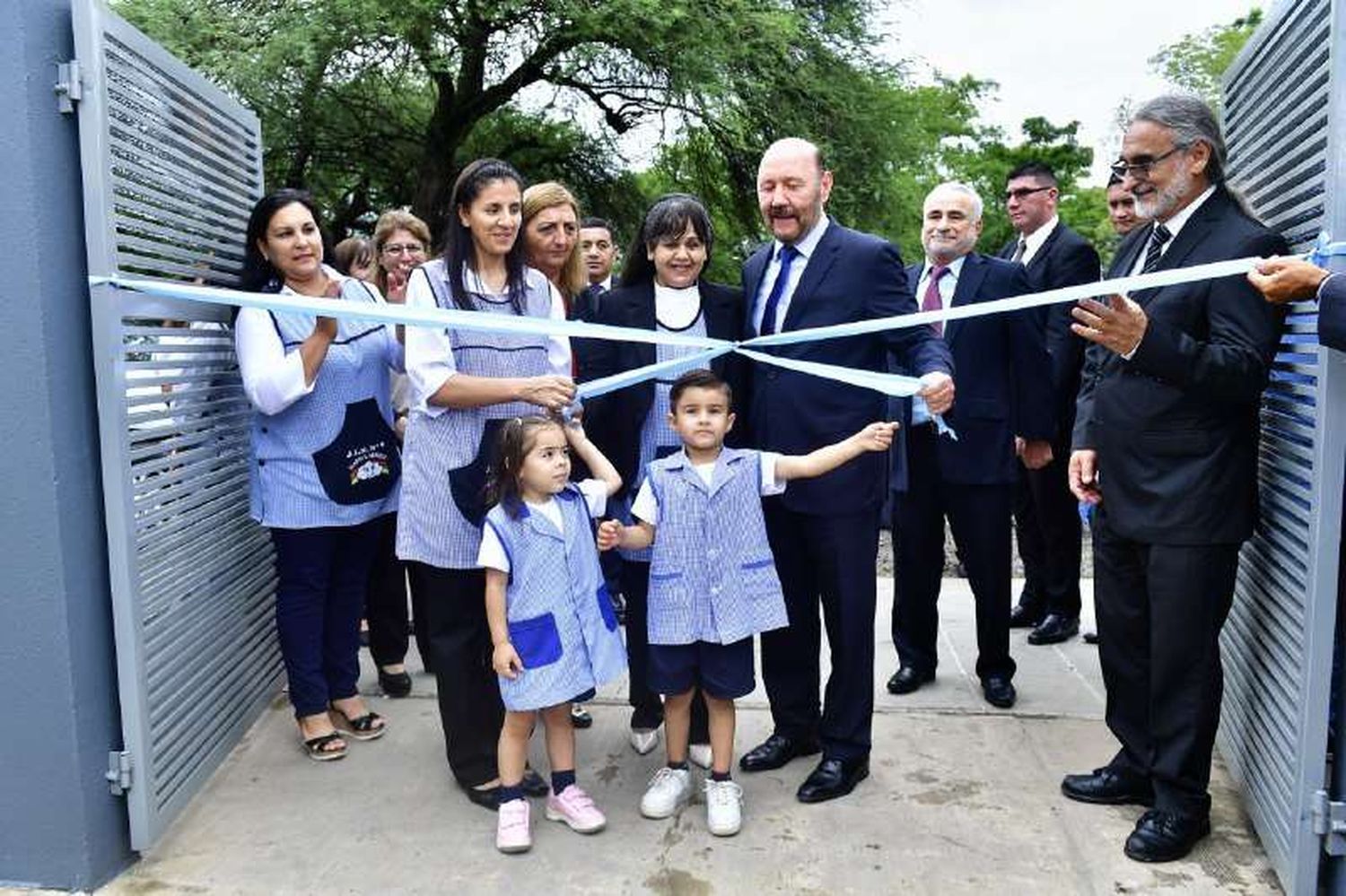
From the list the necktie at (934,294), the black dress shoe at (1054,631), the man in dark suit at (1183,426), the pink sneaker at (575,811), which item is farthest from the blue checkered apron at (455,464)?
the black dress shoe at (1054,631)

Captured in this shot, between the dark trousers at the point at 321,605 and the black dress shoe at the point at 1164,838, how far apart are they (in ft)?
8.83

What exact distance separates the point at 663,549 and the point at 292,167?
13.3m

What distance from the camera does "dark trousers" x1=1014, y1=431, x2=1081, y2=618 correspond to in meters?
5.19

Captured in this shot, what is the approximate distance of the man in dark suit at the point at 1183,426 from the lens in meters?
2.87

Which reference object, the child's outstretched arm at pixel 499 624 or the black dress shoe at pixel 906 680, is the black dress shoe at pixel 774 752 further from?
the child's outstretched arm at pixel 499 624

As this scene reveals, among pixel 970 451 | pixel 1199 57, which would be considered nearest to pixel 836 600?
pixel 970 451

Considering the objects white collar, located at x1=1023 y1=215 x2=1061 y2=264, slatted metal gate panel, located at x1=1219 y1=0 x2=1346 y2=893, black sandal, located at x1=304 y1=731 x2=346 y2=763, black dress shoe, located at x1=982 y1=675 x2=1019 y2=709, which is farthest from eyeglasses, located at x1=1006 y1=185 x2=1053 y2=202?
black sandal, located at x1=304 y1=731 x2=346 y2=763

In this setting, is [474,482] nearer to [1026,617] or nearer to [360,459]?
[360,459]

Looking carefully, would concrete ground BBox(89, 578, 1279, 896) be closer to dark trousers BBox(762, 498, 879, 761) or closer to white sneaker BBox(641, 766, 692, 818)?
white sneaker BBox(641, 766, 692, 818)

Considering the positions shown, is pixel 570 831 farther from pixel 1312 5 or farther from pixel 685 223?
pixel 1312 5

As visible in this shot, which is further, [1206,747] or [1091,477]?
[1091,477]

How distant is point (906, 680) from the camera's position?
454cm

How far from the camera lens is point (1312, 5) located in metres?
2.98

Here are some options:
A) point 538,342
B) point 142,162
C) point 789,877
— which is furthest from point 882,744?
point 142,162
